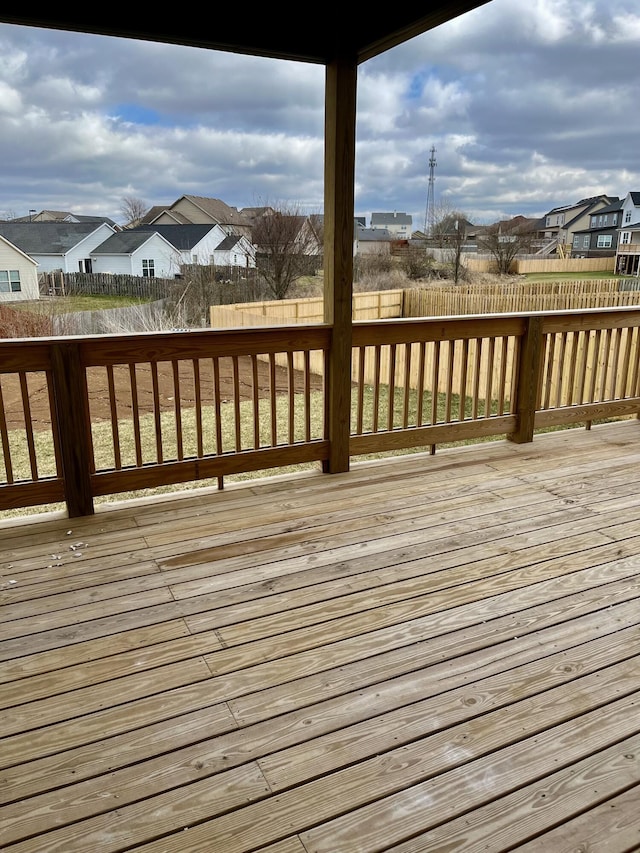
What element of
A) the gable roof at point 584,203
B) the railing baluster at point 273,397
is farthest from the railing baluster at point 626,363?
the railing baluster at point 273,397

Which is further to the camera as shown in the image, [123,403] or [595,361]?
[595,361]

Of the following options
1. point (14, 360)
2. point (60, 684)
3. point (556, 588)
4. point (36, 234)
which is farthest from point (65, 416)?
point (556, 588)

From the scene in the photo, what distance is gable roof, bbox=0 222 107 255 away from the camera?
3098mm

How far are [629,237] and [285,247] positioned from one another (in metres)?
2.60

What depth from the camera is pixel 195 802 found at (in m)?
1.57

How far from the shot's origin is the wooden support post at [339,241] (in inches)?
135

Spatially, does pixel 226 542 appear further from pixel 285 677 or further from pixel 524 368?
pixel 524 368

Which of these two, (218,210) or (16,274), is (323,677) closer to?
(16,274)

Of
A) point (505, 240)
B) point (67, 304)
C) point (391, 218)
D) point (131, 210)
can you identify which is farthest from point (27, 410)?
point (505, 240)

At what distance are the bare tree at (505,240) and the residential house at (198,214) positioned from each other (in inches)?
66.6

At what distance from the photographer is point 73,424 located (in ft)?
10.5

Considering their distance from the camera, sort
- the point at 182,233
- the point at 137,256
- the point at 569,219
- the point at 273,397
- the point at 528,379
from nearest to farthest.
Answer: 1. the point at 137,256
2. the point at 182,233
3. the point at 273,397
4. the point at 569,219
5. the point at 528,379

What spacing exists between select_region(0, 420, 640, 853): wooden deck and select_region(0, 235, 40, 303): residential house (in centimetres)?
117

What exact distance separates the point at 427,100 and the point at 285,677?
3753mm
